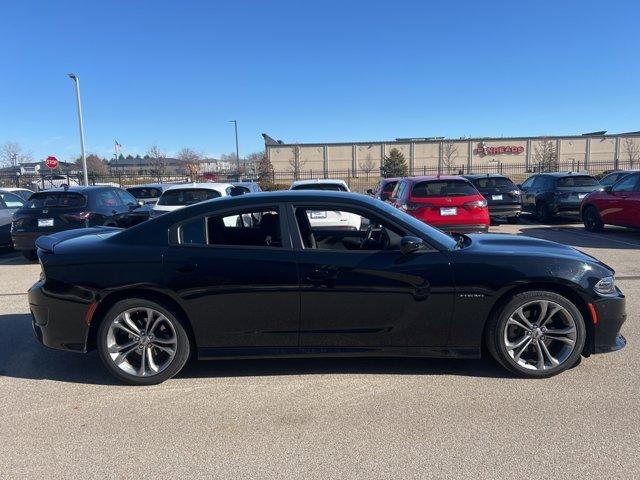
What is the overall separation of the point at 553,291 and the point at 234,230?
267 centimetres

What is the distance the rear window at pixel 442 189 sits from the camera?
10492mm

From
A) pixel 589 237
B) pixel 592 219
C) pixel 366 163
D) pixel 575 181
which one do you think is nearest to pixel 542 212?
pixel 575 181

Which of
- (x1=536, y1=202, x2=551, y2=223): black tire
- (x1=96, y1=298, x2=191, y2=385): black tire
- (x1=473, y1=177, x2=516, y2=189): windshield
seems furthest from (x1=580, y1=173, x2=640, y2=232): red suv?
(x1=96, y1=298, x2=191, y2=385): black tire

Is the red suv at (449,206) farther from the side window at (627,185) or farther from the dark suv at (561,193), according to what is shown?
the dark suv at (561,193)

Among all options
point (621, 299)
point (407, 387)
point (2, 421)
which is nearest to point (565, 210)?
point (621, 299)

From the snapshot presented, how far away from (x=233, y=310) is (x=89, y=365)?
62.7 inches

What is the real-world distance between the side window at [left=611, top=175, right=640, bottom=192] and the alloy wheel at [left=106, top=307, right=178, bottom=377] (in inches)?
438

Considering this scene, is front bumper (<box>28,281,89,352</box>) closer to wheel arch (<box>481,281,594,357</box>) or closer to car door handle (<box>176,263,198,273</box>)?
car door handle (<box>176,263,198,273</box>)

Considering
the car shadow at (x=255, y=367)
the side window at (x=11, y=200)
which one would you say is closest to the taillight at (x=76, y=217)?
the side window at (x=11, y=200)

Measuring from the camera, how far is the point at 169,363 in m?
4.05

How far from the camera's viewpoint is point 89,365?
4531mm

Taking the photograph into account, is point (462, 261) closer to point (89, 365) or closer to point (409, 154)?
point (89, 365)

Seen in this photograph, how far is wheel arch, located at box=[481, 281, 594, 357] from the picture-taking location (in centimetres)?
395

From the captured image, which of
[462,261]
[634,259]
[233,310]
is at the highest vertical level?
[462,261]
